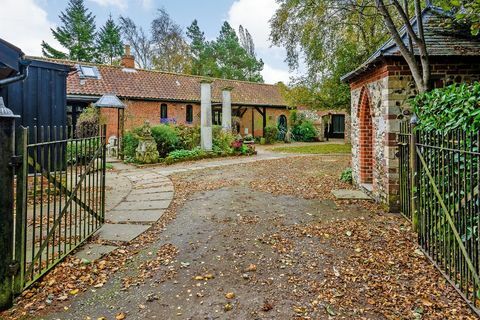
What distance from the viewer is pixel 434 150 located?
12.1ft

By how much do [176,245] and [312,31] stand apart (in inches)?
455

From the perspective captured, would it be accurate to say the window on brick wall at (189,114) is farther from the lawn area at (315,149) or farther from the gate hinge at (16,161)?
the gate hinge at (16,161)

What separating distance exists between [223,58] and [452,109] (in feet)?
121

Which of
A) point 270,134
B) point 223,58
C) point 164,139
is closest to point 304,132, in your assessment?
point 270,134

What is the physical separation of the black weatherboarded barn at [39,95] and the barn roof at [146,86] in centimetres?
A: 881

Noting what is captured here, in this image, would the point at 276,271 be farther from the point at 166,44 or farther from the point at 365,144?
the point at 166,44

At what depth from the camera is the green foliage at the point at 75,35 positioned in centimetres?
3319

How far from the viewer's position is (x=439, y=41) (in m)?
6.17

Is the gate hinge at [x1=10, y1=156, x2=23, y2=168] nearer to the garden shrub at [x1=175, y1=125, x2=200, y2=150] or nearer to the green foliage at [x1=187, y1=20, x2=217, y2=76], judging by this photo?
the garden shrub at [x1=175, y1=125, x2=200, y2=150]

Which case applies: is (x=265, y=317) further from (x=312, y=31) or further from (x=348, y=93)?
(x=348, y=93)

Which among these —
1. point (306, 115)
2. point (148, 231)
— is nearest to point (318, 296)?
point (148, 231)

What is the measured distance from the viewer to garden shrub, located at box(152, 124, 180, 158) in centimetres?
1424

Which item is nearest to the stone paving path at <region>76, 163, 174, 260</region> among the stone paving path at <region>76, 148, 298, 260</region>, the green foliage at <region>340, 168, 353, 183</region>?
the stone paving path at <region>76, 148, 298, 260</region>

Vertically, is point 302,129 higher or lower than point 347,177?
higher
